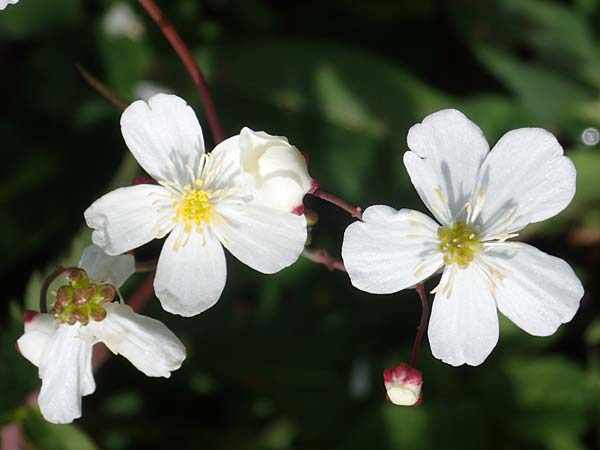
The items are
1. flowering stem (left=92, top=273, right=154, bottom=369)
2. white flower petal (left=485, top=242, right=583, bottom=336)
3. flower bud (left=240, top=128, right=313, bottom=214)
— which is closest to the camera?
flower bud (left=240, top=128, right=313, bottom=214)

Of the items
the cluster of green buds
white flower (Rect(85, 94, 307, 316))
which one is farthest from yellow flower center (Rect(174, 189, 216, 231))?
the cluster of green buds

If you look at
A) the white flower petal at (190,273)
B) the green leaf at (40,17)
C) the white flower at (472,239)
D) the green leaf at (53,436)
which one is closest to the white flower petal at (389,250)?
the white flower at (472,239)

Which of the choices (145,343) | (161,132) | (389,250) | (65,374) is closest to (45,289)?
(65,374)

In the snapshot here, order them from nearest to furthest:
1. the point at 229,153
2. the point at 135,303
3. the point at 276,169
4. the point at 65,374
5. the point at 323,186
Answer: the point at 276,169 → the point at 65,374 → the point at 229,153 → the point at 135,303 → the point at 323,186

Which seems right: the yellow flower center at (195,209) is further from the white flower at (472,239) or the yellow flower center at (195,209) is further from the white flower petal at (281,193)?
the white flower at (472,239)

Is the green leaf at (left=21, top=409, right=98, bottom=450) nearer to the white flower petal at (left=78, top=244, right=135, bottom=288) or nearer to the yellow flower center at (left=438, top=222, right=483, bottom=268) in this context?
the white flower petal at (left=78, top=244, right=135, bottom=288)

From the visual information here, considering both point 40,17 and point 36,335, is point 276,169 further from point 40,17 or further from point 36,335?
point 40,17
